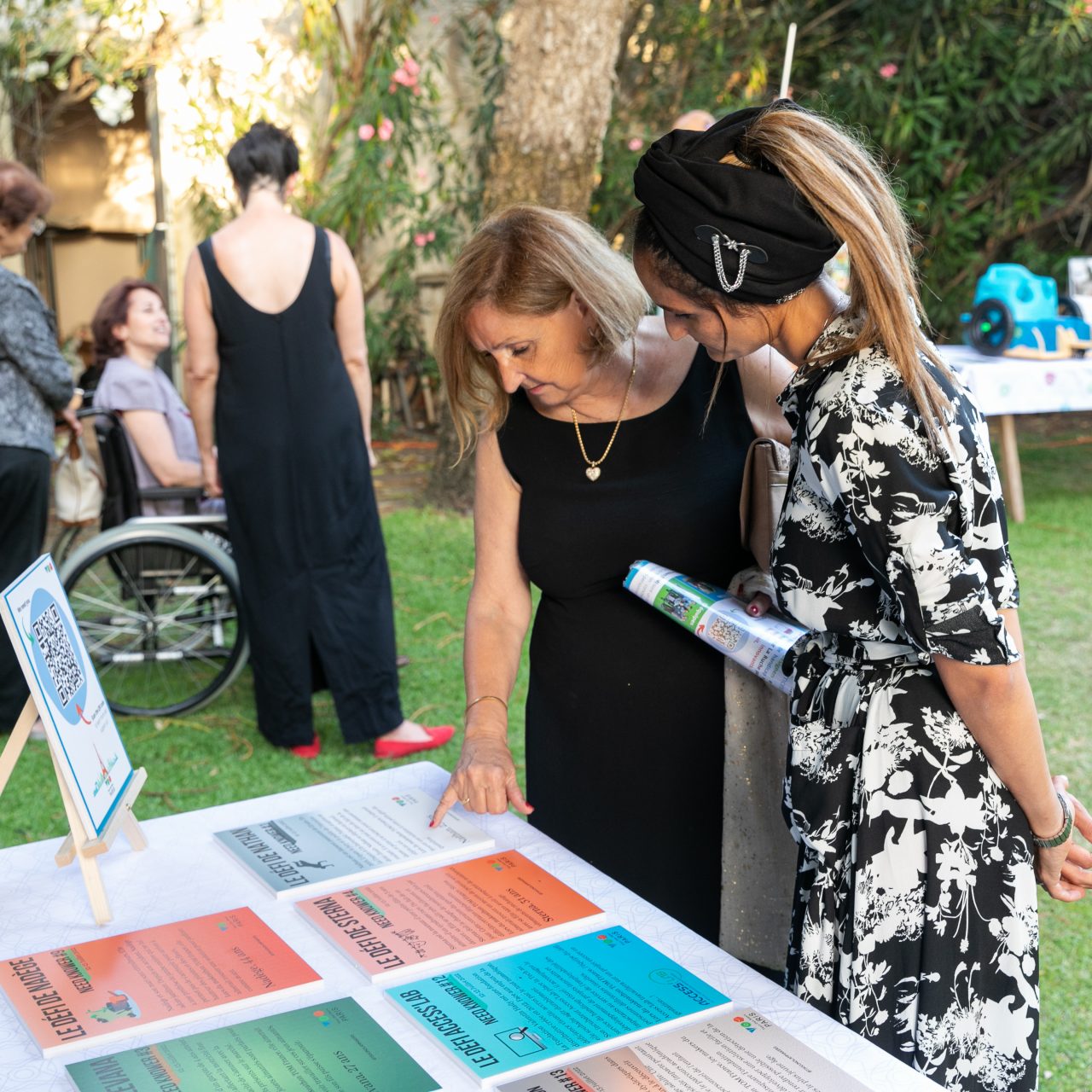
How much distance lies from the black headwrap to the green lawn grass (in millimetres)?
1802

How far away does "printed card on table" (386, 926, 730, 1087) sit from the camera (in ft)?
3.98

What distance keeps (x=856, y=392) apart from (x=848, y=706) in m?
0.40

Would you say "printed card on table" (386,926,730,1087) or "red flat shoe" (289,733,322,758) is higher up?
"printed card on table" (386,926,730,1087)

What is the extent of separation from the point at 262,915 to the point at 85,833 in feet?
0.75

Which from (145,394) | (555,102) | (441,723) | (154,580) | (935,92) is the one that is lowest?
(441,723)

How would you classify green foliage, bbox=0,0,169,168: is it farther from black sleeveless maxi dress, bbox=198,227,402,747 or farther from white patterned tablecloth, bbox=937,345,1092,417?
white patterned tablecloth, bbox=937,345,1092,417

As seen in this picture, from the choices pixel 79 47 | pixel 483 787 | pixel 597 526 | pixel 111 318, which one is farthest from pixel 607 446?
pixel 79 47

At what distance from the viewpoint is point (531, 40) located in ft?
19.1

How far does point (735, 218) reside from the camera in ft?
4.46

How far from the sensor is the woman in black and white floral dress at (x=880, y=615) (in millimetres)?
1328

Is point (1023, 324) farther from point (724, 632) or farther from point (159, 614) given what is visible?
point (724, 632)

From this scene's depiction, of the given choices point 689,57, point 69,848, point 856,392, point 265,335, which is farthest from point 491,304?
point 689,57

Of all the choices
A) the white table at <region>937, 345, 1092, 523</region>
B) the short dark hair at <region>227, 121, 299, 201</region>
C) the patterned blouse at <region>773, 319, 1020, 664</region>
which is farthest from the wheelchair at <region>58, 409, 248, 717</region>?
the white table at <region>937, 345, 1092, 523</region>

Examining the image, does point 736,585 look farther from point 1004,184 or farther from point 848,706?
point 1004,184
